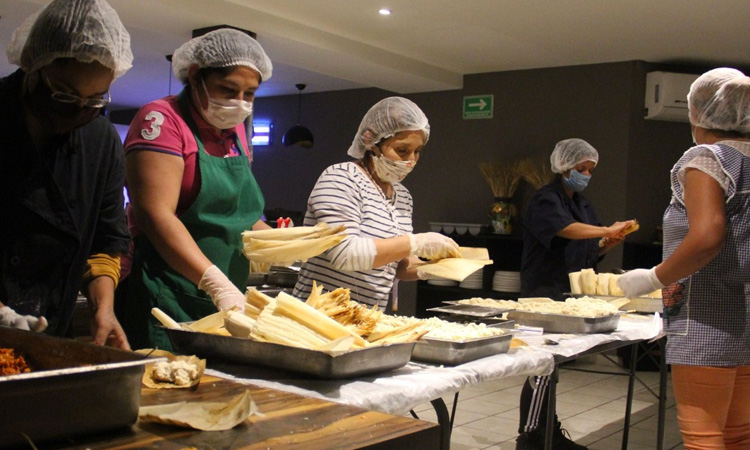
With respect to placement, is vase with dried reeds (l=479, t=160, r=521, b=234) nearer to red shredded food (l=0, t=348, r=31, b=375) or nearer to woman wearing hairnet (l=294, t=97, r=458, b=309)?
woman wearing hairnet (l=294, t=97, r=458, b=309)

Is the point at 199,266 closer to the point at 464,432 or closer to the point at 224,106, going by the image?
the point at 224,106

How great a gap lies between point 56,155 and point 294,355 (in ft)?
2.50

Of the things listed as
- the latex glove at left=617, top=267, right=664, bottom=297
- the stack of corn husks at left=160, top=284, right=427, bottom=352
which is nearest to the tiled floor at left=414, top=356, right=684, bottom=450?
the latex glove at left=617, top=267, right=664, bottom=297

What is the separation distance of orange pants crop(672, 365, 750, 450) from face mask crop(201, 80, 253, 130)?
1.66 m

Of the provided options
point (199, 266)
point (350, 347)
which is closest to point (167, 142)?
point (199, 266)

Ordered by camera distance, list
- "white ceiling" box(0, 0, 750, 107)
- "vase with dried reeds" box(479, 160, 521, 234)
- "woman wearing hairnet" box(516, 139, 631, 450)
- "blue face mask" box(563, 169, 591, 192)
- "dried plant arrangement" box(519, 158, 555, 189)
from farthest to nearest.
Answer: "vase with dried reeds" box(479, 160, 521, 234) < "dried plant arrangement" box(519, 158, 555, 189) < "white ceiling" box(0, 0, 750, 107) < "blue face mask" box(563, 169, 591, 192) < "woman wearing hairnet" box(516, 139, 631, 450)

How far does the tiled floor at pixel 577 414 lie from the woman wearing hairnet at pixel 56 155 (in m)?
3.11

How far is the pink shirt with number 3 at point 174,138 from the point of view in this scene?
2.19 m

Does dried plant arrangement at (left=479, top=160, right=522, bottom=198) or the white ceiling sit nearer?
the white ceiling

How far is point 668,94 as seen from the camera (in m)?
7.36

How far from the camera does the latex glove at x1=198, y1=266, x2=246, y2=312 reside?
6.80 ft

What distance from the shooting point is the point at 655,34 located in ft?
21.6

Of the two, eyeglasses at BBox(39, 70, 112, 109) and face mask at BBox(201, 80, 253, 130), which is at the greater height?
face mask at BBox(201, 80, 253, 130)

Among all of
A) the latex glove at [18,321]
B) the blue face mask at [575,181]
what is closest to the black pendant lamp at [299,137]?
the blue face mask at [575,181]
